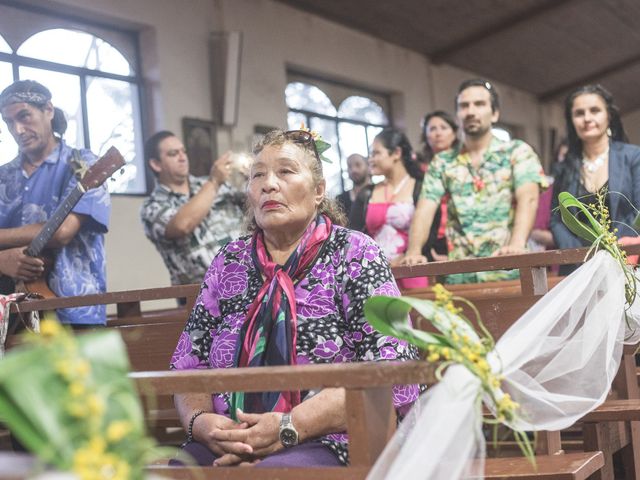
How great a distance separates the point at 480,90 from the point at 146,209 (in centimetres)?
177

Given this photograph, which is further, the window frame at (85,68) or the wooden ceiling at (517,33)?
the wooden ceiling at (517,33)

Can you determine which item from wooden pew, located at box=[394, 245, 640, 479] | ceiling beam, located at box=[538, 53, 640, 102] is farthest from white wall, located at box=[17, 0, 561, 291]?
wooden pew, located at box=[394, 245, 640, 479]

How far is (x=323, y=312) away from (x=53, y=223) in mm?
1758

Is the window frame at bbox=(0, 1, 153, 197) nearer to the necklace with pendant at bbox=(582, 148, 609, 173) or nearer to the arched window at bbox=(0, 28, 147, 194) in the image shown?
the arched window at bbox=(0, 28, 147, 194)

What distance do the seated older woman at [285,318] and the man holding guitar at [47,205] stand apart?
1397 millimetres

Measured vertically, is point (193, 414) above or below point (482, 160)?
below

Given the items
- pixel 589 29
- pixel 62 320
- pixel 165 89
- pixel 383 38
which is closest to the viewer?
pixel 62 320

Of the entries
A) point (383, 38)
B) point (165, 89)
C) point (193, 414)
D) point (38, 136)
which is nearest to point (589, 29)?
point (383, 38)

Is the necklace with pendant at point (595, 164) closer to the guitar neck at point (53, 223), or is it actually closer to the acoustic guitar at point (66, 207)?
the acoustic guitar at point (66, 207)

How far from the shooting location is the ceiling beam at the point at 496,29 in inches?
470

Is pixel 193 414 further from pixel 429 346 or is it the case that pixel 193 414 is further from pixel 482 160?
pixel 482 160

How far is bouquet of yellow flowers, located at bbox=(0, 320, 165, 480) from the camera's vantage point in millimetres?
916

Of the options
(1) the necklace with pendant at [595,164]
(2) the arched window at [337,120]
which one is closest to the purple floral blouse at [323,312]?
(1) the necklace with pendant at [595,164]

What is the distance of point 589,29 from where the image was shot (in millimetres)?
13266
